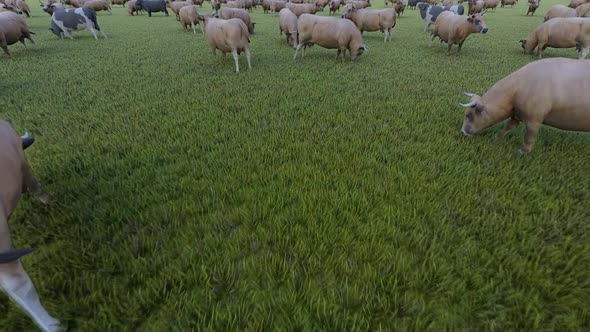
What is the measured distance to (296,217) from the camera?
2459mm

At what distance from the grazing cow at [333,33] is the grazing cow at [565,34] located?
5791mm

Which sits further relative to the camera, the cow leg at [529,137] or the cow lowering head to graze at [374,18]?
the cow lowering head to graze at [374,18]

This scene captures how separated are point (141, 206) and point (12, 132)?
3.52 feet

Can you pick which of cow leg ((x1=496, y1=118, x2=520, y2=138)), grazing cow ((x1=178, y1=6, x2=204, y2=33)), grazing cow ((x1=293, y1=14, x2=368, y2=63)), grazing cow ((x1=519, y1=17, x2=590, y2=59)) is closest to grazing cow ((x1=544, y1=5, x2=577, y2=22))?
grazing cow ((x1=519, y1=17, x2=590, y2=59))

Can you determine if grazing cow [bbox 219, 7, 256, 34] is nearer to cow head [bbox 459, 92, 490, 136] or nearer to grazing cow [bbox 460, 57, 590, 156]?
cow head [bbox 459, 92, 490, 136]

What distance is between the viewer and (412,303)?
173cm

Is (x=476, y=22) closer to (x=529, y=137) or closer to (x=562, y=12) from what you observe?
(x=529, y=137)

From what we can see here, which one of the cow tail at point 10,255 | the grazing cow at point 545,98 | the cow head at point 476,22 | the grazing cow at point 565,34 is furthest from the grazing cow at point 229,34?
the grazing cow at point 565,34

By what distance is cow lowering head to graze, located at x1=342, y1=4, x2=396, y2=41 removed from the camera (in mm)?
11602

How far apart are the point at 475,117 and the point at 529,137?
25.6 inches

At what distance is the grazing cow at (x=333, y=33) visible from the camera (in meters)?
7.96

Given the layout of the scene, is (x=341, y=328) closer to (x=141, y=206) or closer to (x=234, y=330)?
(x=234, y=330)

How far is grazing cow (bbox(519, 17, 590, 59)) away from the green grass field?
20.3ft

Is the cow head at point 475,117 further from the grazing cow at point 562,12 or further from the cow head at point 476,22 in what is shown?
the grazing cow at point 562,12
